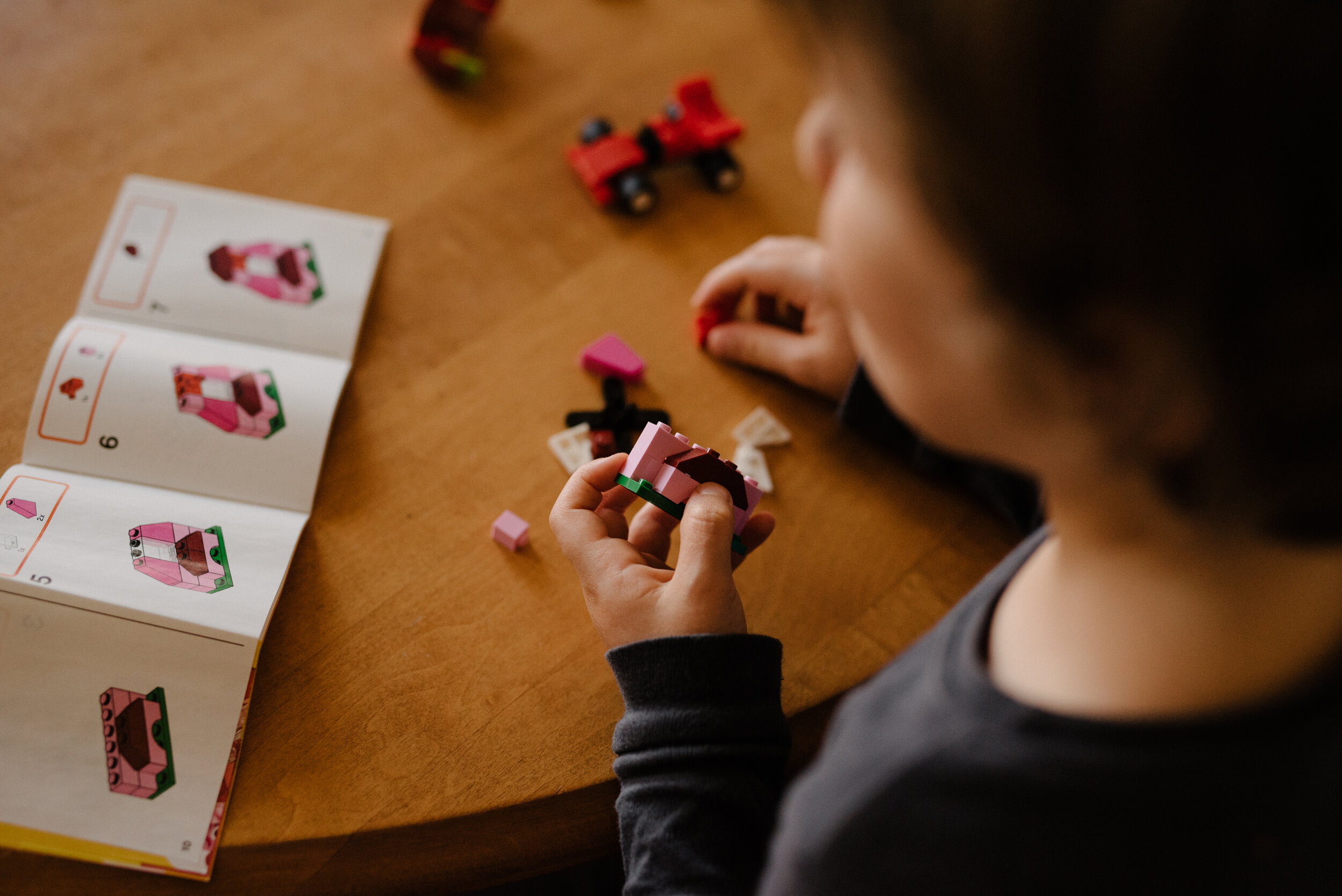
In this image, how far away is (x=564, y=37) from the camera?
99cm

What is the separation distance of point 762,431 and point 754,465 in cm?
4

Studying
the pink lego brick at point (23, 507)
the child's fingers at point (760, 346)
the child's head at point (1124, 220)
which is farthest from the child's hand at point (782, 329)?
the pink lego brick at point (23, 507)

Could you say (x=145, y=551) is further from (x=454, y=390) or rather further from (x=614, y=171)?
(x=614, y=171)

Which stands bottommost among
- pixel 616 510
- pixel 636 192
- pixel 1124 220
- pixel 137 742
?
pixel 137 742

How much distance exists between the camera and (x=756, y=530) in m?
0.69

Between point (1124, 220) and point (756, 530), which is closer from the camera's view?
point (1124, 220)

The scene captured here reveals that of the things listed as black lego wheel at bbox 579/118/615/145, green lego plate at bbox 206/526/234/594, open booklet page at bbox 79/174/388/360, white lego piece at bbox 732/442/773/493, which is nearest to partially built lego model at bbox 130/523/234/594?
green lego plate at bbox 206/526/234/594

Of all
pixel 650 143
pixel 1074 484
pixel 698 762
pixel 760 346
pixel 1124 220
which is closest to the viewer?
pixel 1124 220

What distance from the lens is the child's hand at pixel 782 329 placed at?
0.78 m

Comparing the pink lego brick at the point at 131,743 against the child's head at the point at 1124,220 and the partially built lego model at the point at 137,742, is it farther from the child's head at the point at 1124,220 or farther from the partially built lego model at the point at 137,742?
the child's head at the point at 1124,220

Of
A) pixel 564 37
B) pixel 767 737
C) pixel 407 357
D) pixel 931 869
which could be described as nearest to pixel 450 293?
pixel 407 357

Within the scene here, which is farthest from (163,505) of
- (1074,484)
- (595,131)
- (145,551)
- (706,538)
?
(1074,484)

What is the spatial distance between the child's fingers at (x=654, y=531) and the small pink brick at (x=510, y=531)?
3.3 inches

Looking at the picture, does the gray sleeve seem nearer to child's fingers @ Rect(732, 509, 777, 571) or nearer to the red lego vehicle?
child's fingers @ Rect(732, 509, 777, 571)
